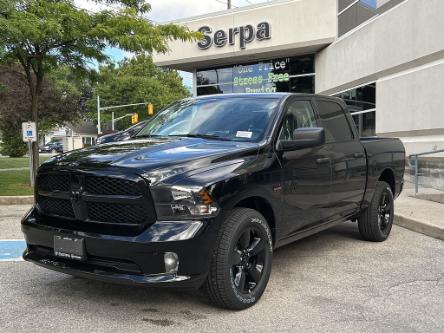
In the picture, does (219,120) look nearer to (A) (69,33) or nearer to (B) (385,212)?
(B) (385,212)

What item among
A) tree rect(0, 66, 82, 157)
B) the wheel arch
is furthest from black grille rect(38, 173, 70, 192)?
tree rect(0, 66, 82, 157)

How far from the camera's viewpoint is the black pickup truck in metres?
3.76

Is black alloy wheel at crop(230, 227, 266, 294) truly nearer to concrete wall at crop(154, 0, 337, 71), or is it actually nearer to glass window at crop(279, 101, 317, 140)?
glass window at crop(279, 101, 317, 140)

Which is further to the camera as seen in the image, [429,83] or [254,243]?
[429,83]

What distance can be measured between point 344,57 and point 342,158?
1358 cm

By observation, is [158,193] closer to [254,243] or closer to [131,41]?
[254,243]

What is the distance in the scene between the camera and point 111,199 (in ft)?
12.6

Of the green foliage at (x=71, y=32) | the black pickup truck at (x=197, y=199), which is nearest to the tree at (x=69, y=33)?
the green foliage at (x=71, y=32)

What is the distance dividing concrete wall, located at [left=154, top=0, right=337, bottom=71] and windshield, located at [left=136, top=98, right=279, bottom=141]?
1526 centimetres

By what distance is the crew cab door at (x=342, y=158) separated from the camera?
5707 millimetres

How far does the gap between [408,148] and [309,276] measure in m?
9.61

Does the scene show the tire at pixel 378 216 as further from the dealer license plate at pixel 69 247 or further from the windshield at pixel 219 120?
the dealer license plate at pixel 69 247

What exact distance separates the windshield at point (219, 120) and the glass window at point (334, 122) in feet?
2.95

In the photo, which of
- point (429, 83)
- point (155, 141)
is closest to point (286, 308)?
point (155, 141)
